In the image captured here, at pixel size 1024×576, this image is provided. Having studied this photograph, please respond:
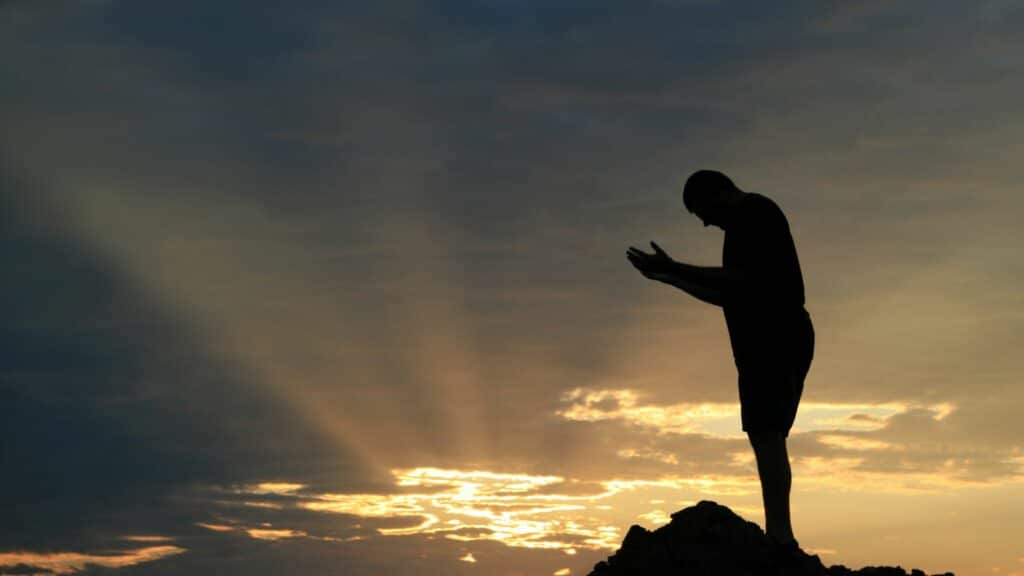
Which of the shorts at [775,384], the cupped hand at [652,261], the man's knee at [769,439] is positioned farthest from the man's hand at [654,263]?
the man's knee at [769,439]

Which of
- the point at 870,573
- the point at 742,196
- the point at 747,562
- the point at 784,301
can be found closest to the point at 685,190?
the point at 742,196

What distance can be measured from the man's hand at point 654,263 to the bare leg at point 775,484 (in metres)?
1.91

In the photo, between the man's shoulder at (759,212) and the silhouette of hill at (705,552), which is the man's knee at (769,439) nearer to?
the silhouette of hill at (705,552)

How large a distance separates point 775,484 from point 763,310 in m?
1.79

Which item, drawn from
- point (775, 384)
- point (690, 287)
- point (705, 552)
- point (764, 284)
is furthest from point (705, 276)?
point (705, 552)

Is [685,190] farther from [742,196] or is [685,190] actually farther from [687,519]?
[687,519]

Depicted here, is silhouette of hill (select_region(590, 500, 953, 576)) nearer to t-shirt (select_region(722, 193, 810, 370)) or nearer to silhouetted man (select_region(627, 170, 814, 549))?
silhouetted man (select_region(627, 170, 814, 549))

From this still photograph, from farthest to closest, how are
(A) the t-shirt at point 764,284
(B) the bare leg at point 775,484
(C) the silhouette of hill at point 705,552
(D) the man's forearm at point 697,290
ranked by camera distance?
(D) the man's forearm at point 697,290 < (A) the t-shirt at point 764,284 < (B) the bare leg at point 775,484 < (C) the silhouette of hill at point 705,552

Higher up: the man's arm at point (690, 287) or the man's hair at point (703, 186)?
the man's hair at point (703, 186)

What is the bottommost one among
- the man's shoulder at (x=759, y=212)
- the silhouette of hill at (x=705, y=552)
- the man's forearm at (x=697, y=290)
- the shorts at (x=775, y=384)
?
the silhouette of hill at (x=705, y=552)

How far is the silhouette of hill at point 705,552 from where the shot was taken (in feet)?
39.3

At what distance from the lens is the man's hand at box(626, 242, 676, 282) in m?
12.7

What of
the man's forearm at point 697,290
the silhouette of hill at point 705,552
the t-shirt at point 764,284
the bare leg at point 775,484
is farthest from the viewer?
the man's forearm at point 697,290

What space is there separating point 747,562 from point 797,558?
533 mm
